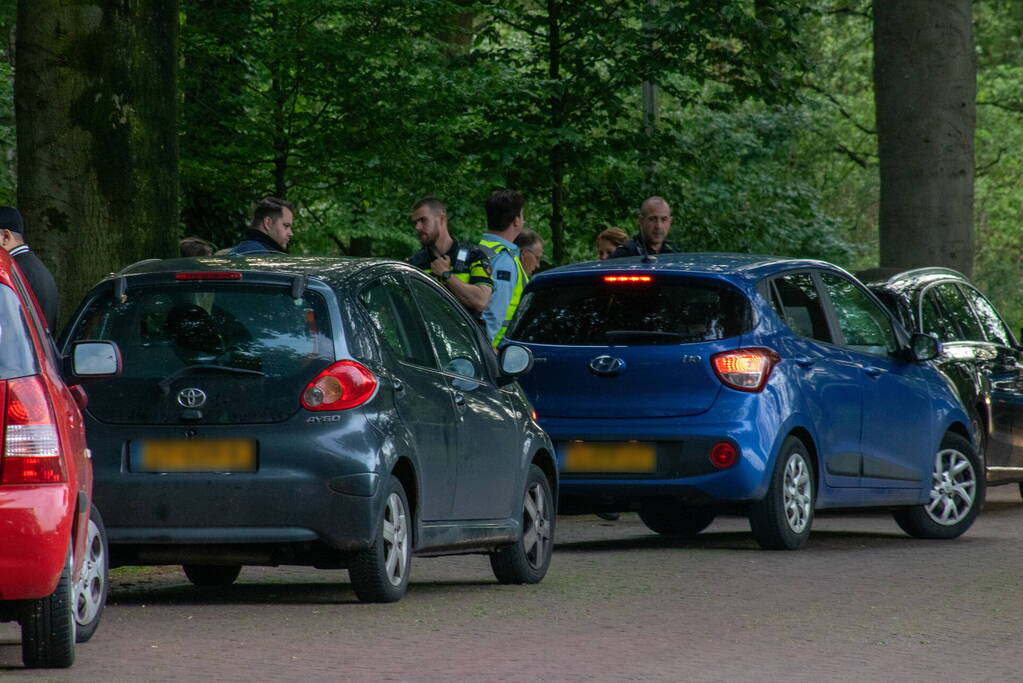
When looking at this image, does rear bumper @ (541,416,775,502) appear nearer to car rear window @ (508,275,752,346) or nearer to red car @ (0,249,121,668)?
car rear window @ (508,275,752,346)

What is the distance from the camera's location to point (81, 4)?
11352mm

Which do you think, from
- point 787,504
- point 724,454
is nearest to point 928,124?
point 787,504

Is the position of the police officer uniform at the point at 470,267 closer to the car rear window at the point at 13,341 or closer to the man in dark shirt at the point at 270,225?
the man in dark shirt at the point at 270,225

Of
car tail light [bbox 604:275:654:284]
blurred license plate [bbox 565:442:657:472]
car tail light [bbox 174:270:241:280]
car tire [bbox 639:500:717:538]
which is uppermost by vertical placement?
car tail light [bbox 174:270:241:280]

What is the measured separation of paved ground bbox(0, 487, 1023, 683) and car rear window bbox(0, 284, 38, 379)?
1.02 meters

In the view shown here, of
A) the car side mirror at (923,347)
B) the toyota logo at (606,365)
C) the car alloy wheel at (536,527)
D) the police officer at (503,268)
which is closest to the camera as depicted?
the car alloy wheel at (536,527)

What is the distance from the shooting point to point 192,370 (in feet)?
28.1

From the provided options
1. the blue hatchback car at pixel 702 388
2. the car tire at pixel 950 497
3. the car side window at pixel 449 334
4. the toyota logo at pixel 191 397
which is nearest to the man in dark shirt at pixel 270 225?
the blue hatchback car at pixel 702 388

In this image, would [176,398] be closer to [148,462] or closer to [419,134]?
[148,462]

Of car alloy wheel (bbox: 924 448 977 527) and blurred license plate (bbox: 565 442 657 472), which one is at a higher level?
blurred license plate (bbox: 565 442 657 472)

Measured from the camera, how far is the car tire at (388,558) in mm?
8609

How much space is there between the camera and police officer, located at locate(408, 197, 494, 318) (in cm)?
1266

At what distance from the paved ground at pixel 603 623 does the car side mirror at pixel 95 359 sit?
1.03 meters

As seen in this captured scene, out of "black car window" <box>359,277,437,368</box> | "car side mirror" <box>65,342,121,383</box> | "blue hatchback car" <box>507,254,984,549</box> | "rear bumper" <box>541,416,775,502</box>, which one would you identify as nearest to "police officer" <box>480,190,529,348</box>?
"blue hatchback car" <box>507,254,984,549</box>
